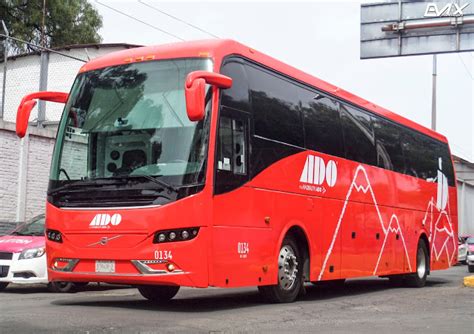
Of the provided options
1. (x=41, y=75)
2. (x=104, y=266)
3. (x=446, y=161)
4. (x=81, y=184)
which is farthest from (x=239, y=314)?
(x=41, y=75)

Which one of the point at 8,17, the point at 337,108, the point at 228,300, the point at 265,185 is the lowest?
the point at 228,300

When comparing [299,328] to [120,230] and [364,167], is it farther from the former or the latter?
[364,167]

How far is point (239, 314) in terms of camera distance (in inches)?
349

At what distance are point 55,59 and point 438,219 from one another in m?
13.7

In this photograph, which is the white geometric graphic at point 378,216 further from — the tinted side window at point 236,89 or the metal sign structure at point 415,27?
the metal sign structure at point 415,27

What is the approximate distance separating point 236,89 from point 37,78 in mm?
14084

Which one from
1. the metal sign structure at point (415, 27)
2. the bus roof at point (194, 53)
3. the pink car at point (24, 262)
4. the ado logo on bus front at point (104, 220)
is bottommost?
the pink car at point (24, 262)

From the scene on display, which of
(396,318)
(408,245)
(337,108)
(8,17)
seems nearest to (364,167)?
(337,108)

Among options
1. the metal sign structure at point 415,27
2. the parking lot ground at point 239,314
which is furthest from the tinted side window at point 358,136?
the metal sign structure at point 415,27

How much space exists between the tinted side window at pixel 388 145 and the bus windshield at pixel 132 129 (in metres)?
6.37

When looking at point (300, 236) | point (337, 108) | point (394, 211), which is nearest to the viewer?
point (300, 236)

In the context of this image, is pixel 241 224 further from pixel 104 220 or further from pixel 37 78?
pixel 37 78

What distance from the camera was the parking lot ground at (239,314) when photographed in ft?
24.8

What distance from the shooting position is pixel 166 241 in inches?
339
